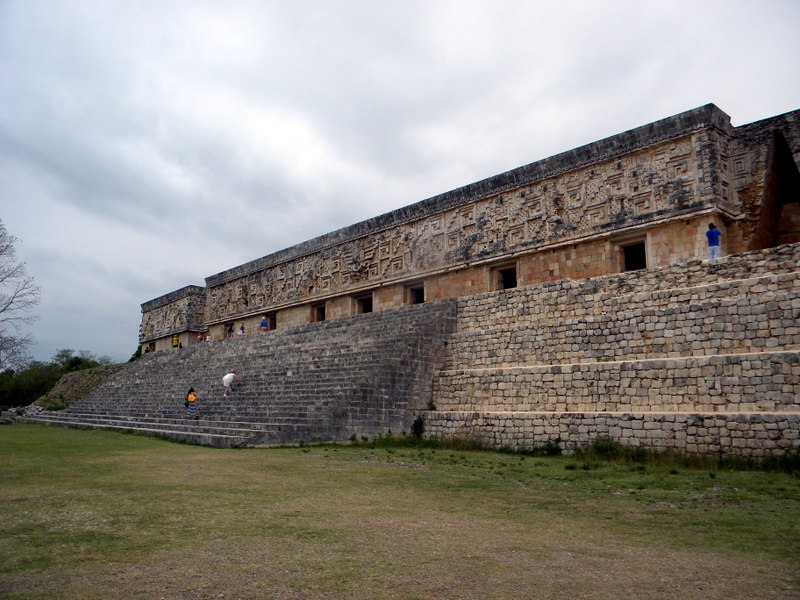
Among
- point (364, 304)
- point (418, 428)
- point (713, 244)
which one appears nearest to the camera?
point (713, 244)

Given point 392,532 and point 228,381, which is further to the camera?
point 228,381

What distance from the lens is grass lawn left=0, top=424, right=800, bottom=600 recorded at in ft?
9.23

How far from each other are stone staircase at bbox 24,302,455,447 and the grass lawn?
241 cm

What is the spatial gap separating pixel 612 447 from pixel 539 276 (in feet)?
18.7

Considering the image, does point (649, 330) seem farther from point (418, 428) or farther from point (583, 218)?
point (583, 218)

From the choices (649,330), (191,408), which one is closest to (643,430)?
(649,330)

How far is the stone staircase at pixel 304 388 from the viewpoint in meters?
9.06

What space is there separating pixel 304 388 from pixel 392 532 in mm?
6927

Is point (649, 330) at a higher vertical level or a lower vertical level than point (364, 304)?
lower

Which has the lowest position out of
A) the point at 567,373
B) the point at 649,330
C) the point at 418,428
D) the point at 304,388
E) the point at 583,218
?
the point at 418,428

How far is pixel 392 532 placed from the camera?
3.83m

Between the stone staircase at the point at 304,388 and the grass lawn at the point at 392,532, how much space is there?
7.91ft

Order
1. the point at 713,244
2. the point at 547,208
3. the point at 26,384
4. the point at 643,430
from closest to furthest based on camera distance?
the point at 643,430 → the point at 713,244 → the point at 547,208 → the point at 26,384

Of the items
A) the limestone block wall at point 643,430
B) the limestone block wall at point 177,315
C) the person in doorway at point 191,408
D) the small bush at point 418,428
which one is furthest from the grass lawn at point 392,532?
the limestone block wall at point 177,315
